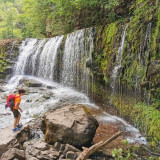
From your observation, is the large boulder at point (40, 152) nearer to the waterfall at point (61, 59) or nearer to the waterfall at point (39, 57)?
the waterfall at point (61, 59)

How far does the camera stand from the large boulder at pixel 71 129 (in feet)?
13.2

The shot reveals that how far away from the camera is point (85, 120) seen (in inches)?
173

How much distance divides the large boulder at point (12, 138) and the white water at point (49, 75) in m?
1.43

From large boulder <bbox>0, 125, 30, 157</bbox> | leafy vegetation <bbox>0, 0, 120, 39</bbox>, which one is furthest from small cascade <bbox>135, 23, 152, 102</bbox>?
leafy vegetation <bbox>0, 0, 120, 39</bbox>

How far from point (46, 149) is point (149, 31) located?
17.3 ft

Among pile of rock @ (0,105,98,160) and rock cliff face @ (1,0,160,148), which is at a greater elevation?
rock cliff face @ (1,0,160,148)

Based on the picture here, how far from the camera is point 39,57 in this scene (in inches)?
575

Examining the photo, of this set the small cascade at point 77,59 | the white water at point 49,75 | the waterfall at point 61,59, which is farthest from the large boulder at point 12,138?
the small cascade at point 77,59

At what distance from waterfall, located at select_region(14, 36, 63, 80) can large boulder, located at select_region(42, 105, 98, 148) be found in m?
9.01

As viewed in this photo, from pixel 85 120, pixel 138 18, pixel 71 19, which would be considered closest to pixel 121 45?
pixel 138 18

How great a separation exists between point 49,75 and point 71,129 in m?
10.0

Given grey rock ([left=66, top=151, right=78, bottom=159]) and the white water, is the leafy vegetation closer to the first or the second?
the white water

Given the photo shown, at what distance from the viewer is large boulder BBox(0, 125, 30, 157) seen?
3.91 m

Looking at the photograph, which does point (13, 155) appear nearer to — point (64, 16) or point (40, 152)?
point (40, 152)
